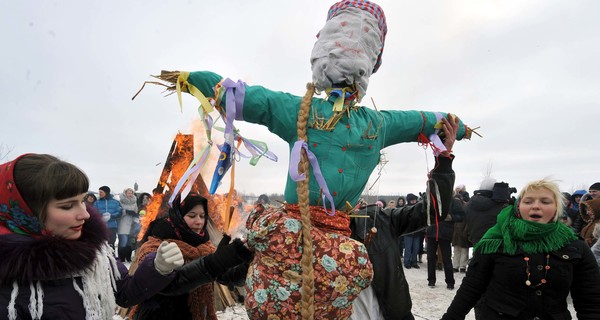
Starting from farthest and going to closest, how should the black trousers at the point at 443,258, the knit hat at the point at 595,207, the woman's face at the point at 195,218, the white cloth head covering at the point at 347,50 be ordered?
the black trousers at the point at 443,258, the knit hat at the point at 595,207, the woman's face at the point at 195,218, the white cloth head covering at the point at 347,50

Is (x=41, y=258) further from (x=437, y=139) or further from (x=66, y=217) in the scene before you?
(x=437, y=139)

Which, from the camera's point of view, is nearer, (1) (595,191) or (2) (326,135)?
(2) (326,135)

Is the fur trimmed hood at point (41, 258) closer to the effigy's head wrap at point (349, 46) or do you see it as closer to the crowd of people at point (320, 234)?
the crowd of people at point (320, 234)

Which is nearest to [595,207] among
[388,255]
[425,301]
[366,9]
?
[425,301]

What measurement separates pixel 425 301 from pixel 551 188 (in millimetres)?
3577

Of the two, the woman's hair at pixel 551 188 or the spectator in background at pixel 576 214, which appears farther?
the spectator in background at pixel 576 214

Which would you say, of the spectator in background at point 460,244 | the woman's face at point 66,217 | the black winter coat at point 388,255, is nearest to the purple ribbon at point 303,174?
the black winter coat at point 388,255

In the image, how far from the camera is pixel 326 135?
1.74 m

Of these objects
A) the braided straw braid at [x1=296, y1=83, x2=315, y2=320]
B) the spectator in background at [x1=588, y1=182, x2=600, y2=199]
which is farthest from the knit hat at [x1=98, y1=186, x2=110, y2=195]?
the spectator in background at [x1=588, y1=182, x2=600, y2=199]

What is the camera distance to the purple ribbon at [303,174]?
1.60 metres

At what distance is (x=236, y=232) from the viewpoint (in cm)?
331

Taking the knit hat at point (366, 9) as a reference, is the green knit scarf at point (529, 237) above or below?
below

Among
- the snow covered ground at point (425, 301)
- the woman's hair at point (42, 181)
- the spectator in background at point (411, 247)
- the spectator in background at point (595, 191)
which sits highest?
the spectator in background at point (595, 191)

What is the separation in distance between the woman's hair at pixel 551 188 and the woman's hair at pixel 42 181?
2516 mm
